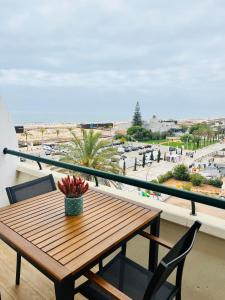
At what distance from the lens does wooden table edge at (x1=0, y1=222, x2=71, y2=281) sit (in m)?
0.98

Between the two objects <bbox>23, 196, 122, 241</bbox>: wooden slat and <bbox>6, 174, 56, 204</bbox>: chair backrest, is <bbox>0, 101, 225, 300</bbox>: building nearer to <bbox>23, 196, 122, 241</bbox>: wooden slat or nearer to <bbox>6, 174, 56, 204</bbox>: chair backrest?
<bbox>23, 196, 122, 241</bbox>: wooden slat

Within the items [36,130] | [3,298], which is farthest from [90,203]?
[36,130]

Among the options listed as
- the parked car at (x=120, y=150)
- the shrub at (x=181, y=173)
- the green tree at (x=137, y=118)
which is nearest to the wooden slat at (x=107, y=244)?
the green tree at (x=137, y=118)

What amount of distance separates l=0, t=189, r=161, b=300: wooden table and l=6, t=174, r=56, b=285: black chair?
0.45 ft

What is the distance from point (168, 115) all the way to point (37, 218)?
582 cm

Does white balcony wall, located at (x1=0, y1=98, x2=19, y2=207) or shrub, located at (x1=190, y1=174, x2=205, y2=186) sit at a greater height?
white balcony wall, located at (x1=0, y1=98, x2=19, y2=207)

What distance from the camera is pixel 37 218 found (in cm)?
147

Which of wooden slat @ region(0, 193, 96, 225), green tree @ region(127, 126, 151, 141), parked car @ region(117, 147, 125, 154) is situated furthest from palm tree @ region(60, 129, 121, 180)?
wooden slat @ region(0, 193, 96, 225)

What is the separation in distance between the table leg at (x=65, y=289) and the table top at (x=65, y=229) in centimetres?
5

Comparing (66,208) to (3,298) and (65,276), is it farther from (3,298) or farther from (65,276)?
(3,298)

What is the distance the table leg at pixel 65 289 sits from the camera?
99 cm

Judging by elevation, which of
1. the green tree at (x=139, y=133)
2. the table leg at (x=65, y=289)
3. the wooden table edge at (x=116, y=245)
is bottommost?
the table leg at (x=65, y=289)

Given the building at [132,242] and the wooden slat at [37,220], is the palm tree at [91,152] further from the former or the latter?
the wooden slat at [37,220]

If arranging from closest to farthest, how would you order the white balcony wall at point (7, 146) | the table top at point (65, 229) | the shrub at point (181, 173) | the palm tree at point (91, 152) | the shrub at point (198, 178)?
the table top at point (65, 229), the white balcony wall at point (7, 146), the shrub at point (198, 178), the shrub at point (181, 173), the palm tree at point (91, 152)
